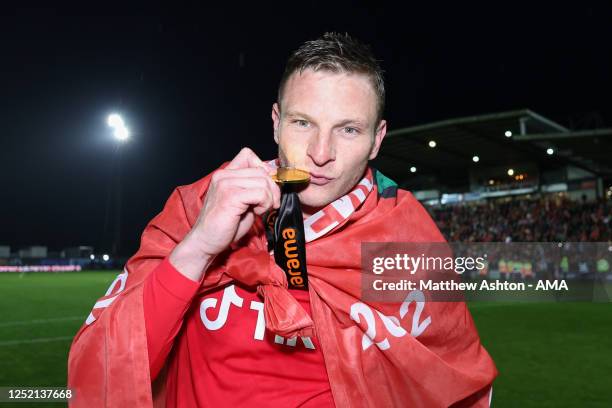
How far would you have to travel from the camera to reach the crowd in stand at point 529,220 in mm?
22953

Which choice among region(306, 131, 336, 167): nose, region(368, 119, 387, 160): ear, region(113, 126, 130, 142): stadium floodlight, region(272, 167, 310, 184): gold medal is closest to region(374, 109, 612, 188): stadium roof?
region(113, 126, 130, 142): stadium floodlight

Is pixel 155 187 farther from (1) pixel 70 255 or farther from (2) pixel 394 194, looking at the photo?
(2) pixel 394 194

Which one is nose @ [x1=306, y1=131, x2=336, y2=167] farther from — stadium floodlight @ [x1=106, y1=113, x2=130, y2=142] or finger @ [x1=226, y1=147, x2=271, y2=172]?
stadium floodlight @ [x1=106, y1=113, x2=130, y2=142]

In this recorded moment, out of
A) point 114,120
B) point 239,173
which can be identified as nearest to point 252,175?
point 239,173

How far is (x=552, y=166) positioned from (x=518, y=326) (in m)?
27.1

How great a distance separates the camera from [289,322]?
4.91 ft

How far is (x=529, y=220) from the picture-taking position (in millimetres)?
27047

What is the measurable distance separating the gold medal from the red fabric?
47 cm

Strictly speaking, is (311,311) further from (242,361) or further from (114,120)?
(114,120)

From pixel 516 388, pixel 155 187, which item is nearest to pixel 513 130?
pixel 516 388

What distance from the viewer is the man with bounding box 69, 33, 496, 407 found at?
4.89 ft

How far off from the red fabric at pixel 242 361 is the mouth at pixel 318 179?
0.40m

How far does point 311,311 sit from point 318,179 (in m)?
0.44

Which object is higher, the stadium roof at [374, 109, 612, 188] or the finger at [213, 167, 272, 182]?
the stadium roof at [374, 109, 612, 188]
